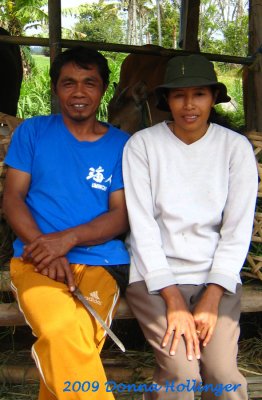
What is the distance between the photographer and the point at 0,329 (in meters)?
3.34

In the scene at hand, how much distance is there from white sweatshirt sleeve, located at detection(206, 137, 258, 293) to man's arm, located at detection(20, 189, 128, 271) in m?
0.48

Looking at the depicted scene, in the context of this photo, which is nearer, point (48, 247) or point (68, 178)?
point (48, 247)

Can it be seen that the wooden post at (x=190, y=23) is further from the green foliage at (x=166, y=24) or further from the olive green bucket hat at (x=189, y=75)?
the green foliage at (x=166, y=24)

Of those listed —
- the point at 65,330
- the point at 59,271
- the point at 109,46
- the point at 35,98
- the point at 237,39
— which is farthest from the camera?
the point at 237,39

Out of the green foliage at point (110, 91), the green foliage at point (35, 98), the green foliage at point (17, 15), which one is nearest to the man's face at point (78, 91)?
the green foliage at point (110, 91)

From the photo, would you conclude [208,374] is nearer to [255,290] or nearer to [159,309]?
[159,309]

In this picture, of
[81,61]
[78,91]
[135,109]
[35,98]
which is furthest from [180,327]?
[35,98]

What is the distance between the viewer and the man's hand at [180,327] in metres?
2.07

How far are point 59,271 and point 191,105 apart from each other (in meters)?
0.93

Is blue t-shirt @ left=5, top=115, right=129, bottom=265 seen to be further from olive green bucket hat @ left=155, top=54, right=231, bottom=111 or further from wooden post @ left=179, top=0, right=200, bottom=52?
wooden post @ left=179, top=0, right=200, bottom=52

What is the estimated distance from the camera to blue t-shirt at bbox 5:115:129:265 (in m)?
2.42

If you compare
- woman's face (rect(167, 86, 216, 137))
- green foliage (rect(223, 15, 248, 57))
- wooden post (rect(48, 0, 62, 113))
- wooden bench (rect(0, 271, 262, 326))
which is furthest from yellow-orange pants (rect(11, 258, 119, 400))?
green foliage (rect(223, 15, 248, 57))

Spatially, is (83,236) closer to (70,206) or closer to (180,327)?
(70,206)

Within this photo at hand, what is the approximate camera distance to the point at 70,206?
244 cm
